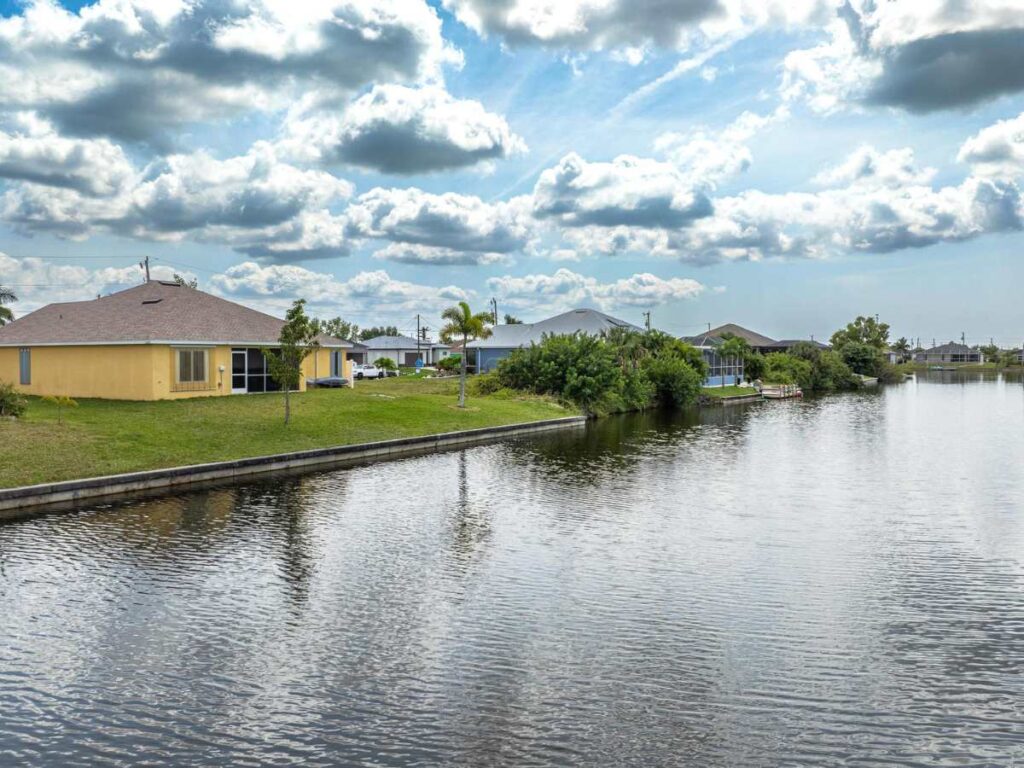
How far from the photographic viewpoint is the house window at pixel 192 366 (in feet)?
123

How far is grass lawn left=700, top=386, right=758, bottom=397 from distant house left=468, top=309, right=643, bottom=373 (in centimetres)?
999

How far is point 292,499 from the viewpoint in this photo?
2084 centimetres

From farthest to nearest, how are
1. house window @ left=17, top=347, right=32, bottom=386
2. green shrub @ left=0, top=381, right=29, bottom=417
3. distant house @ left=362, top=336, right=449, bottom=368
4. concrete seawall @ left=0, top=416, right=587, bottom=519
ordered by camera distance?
distant house @ left=362, top=336, right=449, bottom=368 → house window @ left=17, top=347, right=32, bottom=386 → green shrub @ left=0, top=381, right=29, bottom=417 → concrete seawall @ left=0, top=416, right=587, bottom=519

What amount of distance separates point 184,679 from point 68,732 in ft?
4.67

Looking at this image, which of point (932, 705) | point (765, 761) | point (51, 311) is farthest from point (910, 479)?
point (51, 311)

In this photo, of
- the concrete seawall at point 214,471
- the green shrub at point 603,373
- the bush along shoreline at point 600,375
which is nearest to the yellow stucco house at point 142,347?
the concrete seawall at point 214,471

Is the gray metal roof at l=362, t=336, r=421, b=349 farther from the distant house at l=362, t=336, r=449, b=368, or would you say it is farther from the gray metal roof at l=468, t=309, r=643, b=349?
the gray metal roof at l=468, t=309, r=643, b=349

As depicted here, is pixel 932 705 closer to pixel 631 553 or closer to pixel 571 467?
pixel 631 553

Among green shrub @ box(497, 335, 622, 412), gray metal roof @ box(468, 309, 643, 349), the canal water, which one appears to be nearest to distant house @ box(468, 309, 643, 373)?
gray metal roof @ box(468, 309, 643, 349)

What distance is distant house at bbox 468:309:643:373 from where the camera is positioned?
257 ft

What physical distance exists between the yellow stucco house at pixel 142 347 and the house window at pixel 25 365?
5 centimetres

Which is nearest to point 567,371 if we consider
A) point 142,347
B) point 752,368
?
point 142,347

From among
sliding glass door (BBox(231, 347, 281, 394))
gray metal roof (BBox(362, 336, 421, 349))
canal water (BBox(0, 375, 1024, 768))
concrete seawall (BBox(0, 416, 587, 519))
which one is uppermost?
gray metal roof (BBox(362, 336, 421, 349))

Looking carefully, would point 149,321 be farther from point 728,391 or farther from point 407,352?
point 407,352
